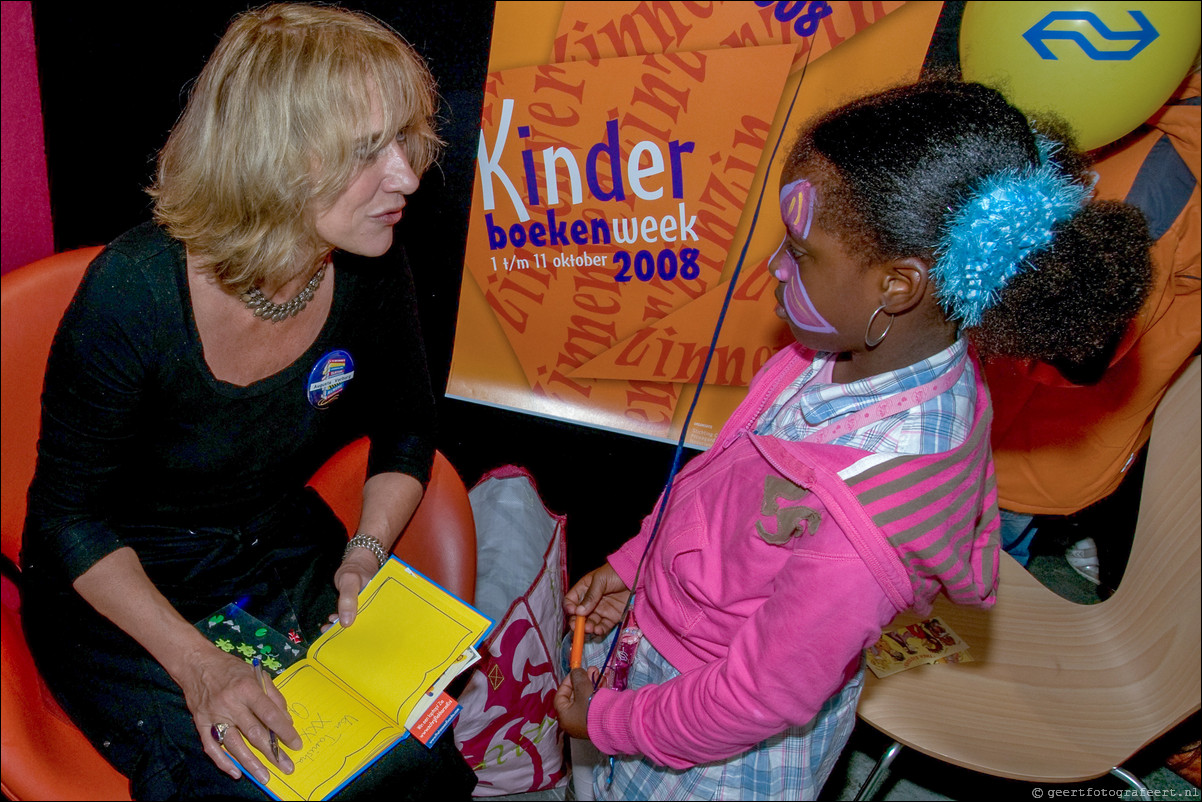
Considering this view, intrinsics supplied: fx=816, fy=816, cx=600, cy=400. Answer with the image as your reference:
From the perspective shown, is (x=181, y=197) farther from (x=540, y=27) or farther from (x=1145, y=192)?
(x=1145, y=192)

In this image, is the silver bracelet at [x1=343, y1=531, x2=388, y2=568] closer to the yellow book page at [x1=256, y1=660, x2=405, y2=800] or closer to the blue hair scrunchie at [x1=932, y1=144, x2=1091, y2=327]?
the yellow book page at [x1=256, y1=660, x2=405, y2=800]

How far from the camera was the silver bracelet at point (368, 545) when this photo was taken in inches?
58.6

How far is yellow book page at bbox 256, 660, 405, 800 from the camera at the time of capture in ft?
3.77

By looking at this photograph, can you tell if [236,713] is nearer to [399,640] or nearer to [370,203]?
[399,640]

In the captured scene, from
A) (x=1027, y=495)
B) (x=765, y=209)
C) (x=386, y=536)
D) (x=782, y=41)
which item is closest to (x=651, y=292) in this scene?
(x=765, y=209)

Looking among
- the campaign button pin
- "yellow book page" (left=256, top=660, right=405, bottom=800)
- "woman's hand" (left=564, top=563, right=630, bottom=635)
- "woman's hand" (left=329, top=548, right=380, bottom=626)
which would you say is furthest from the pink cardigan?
the campaign button pin

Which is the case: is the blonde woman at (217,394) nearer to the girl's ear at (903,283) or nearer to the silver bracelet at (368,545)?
the silver bracelet at (368,545)

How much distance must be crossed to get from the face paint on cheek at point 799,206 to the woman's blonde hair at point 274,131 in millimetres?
606

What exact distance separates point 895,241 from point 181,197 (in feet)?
3.32

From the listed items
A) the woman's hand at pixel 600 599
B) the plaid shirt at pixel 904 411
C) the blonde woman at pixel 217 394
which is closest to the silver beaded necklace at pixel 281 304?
the blonde woman at pixel 217 394

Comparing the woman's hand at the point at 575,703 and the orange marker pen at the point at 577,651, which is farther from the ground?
the orange marker pen at the point at 577,651

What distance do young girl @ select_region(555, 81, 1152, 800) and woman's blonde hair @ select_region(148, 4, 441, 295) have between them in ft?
2.07

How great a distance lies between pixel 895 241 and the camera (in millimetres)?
975

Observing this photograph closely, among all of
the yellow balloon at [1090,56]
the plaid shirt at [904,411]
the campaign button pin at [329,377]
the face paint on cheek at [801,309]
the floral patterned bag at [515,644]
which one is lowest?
the floral patterned bag at [515,644]
